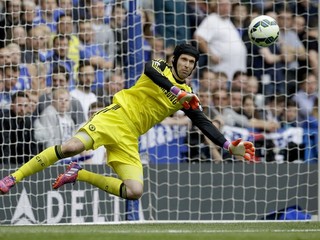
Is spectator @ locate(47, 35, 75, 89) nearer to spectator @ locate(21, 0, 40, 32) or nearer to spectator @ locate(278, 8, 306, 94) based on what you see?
spectator @ locate(21, 0, 40, 32)

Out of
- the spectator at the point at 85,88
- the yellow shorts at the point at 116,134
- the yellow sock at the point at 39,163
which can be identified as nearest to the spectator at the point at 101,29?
the spectator at the point at 85,88

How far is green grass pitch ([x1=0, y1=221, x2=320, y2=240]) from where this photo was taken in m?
8.67

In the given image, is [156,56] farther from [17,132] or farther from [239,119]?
[17,132]

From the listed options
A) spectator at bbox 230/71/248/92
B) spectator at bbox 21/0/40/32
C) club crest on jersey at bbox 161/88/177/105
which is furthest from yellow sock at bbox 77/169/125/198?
spectator at bbox 230/71/248/92

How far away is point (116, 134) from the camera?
1024 centimetres

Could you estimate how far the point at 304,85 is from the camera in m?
13.7

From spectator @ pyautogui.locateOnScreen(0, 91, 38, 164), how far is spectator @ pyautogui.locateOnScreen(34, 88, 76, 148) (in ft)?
0.45

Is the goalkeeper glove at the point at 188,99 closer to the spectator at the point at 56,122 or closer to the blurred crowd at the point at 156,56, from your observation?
the blurred crowd at the point at 156,56

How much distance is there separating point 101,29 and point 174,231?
14.4ft

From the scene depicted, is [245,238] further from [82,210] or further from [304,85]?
[304,85]

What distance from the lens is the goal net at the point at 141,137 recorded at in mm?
12922

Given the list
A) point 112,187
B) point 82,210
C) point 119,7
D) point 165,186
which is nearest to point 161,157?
point 165,186

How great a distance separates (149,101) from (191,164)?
277 centimetres

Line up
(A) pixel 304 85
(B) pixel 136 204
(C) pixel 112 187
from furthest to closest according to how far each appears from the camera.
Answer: (A) pixel 304 85, (B) pixel 136 204, (C) pixel 112 187
